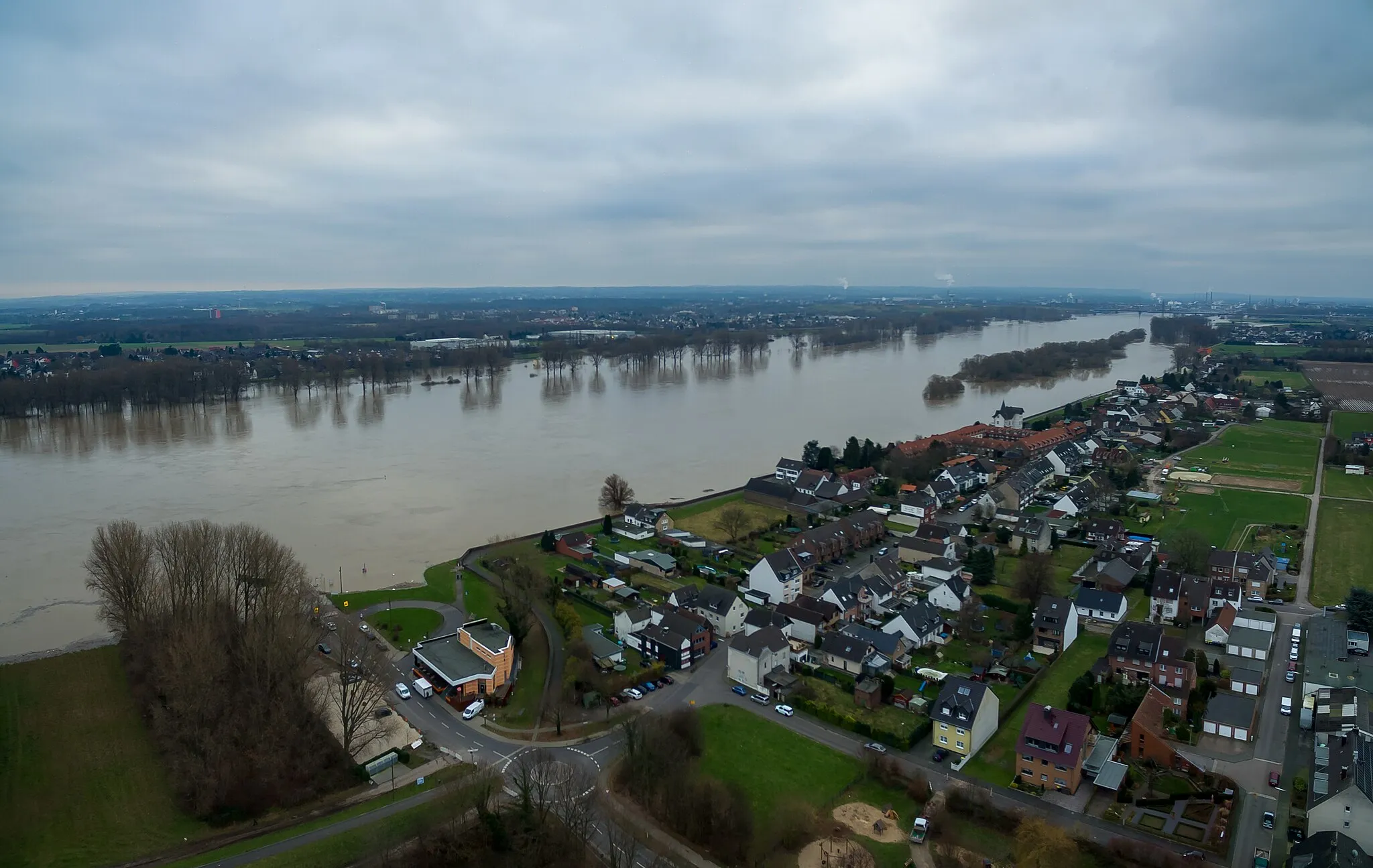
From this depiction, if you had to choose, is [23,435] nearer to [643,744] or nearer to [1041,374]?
[643,744]

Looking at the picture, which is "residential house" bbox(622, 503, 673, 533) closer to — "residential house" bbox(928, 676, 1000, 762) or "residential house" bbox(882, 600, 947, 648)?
"residential house" bbox(882, 600, 947, 648)

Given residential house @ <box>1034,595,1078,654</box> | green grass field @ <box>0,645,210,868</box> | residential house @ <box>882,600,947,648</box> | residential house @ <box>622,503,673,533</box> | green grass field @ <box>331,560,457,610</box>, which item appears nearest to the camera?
green grass field @ <box>0,645,210,868</box>

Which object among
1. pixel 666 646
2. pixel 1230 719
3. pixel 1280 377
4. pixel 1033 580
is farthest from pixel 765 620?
pixel 1280 377

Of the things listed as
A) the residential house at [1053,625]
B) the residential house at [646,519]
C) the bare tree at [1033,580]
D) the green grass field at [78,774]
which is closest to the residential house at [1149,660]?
the residential house at [1053,625]

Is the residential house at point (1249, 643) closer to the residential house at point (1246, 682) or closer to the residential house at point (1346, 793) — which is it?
the residential house at point (1246, 682)

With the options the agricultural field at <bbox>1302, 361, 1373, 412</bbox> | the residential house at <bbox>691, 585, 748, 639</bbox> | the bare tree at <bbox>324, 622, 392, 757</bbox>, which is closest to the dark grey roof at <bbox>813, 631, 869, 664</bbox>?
the residential house at <bbox>691, 585, 748, 639</bbox>

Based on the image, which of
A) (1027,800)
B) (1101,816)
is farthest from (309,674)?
(1101,816)
